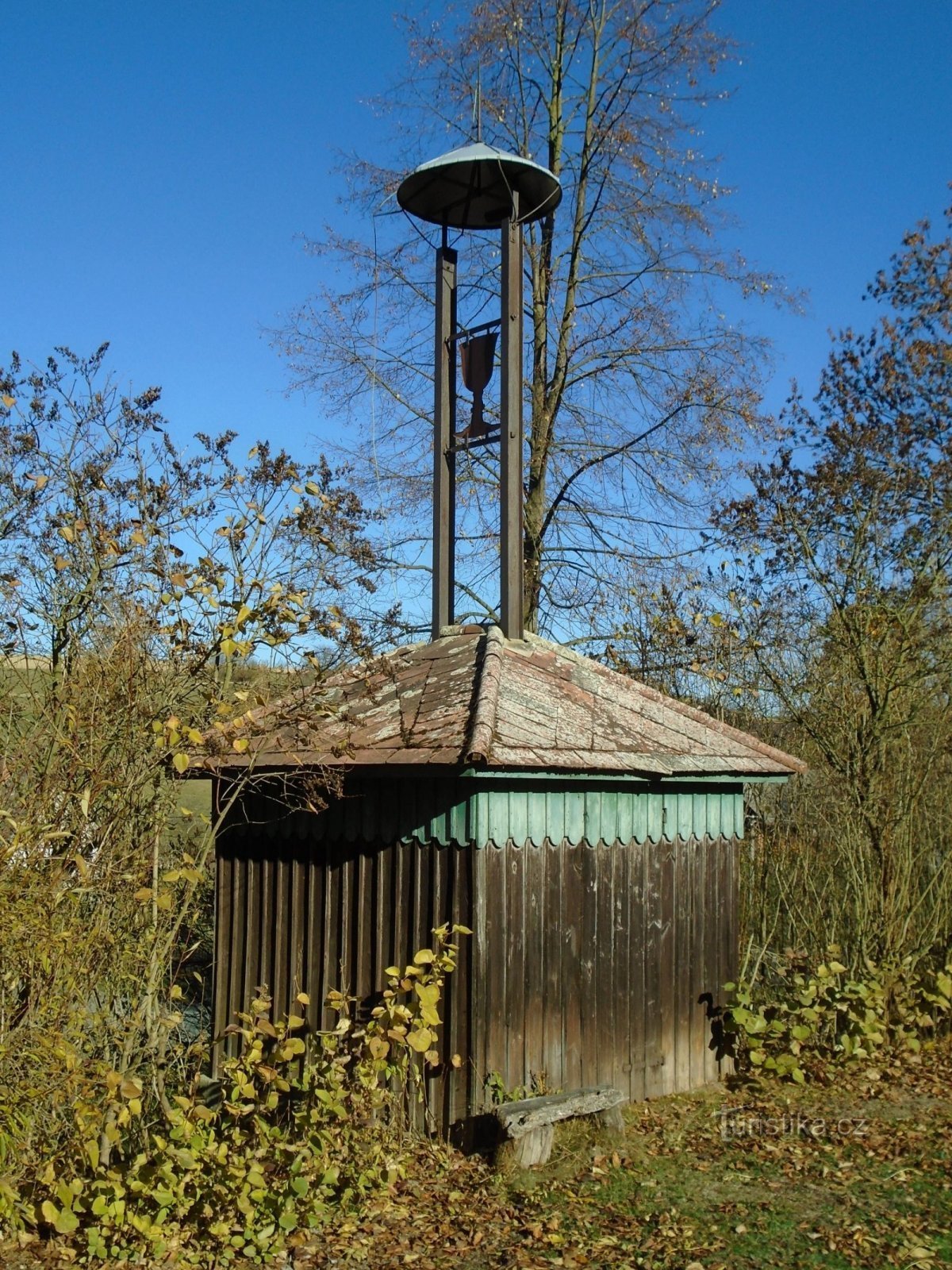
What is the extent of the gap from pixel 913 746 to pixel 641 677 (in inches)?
141

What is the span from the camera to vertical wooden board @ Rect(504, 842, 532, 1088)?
22.0ft

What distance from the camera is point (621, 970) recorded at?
24.5 feet

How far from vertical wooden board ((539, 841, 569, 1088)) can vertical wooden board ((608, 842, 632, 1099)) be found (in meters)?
0.53

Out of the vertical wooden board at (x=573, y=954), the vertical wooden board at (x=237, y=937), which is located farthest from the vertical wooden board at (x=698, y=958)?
the vertical wooden board at (x=237, y=937)

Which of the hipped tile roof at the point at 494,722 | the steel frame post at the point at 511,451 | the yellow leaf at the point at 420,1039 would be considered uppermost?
the steel frame post at the point at 511,451

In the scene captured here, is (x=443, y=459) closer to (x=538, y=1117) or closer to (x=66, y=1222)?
(x=538, y=1117)

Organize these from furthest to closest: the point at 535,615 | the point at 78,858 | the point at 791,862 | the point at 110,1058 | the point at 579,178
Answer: the point at 579,178 → the point at 535,615 → the point at 791,862 → the point at 110,1058 → the point at 78,858

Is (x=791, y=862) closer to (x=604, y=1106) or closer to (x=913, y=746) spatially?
(x=913, y=746)

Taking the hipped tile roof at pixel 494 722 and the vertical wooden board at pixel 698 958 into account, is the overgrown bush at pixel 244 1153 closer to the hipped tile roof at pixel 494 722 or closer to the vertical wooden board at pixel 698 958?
the hipped tile roof at pixel 494 722

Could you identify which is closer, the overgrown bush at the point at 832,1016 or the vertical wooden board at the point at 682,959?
the vertical wooden board at the point at 682,959

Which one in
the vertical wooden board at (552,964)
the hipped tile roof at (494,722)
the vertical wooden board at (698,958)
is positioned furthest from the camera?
the vertical wooden board at (698,958)

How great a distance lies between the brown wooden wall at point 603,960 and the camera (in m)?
6.71

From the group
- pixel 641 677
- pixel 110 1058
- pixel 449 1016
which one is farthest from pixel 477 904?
pixel 641 677

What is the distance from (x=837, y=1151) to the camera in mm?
6902
